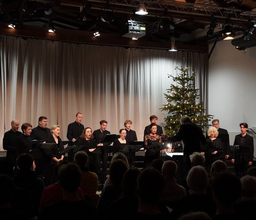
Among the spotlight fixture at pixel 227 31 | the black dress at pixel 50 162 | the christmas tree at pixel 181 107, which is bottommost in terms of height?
the black dress at pixel 50 162

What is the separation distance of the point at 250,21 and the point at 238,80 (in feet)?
9.00

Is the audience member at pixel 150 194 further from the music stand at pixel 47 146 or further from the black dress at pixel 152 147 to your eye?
the black dress at pixel 152 147

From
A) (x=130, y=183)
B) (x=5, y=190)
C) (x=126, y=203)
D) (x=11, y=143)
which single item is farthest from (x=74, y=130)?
(x=5, y=190)

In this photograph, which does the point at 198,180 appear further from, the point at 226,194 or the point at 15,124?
the point at 15,124

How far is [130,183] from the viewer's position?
332 centimetres

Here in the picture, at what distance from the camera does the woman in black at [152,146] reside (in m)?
9.90

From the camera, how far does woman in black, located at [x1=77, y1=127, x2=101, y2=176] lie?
10016 mm

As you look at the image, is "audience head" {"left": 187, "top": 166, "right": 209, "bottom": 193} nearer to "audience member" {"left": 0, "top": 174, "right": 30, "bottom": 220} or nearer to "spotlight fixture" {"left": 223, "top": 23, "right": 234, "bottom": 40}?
"audience member" {"left": 0, "top": 174, "right": 30, "bottom": 220}

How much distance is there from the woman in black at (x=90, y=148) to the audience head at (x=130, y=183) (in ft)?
21.9

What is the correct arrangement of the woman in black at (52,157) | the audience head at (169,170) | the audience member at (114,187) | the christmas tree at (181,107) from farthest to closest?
the christmas tree at (181,107) → the woman in black at (52,157) → the audience head at (169,170) → the audience member at (114,187)

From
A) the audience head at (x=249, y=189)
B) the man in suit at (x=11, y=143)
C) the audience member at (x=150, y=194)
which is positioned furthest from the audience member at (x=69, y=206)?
the man in suit at (x=11, y=143)

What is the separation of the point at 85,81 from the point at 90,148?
348cm

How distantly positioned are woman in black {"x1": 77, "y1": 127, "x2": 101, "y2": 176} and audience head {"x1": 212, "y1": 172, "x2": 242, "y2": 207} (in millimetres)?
7413

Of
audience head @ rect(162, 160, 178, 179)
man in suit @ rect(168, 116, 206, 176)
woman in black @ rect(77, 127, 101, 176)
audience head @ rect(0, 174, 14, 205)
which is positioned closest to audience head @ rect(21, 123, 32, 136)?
woman in black @ rect(77, 127, 101, 176)
